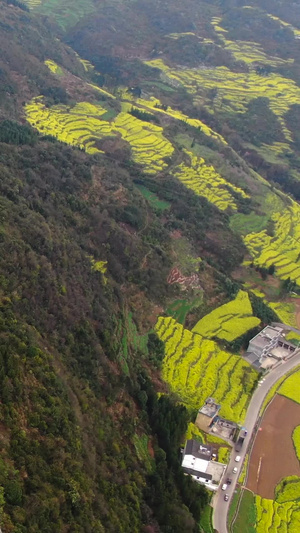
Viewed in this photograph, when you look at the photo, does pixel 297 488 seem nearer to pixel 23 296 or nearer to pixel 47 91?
pixel 23 296

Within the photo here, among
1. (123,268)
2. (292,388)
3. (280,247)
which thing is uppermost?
(280,247)

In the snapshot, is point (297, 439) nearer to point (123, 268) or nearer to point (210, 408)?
point (210, 408)

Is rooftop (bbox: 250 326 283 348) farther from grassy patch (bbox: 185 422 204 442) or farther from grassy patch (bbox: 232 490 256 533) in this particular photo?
grassy patch (bbox: 232 490 256 533)

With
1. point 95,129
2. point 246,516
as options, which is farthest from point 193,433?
point 95,129

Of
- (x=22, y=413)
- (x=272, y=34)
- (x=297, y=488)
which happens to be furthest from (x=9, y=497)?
(x=272, y=34)

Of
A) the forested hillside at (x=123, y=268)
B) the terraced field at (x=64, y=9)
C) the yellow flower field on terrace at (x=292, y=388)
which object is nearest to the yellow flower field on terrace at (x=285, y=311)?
the forested hillside at (x=123, y=268)

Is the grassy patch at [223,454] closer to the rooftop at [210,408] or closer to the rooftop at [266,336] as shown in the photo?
the rooftop at [210,408]

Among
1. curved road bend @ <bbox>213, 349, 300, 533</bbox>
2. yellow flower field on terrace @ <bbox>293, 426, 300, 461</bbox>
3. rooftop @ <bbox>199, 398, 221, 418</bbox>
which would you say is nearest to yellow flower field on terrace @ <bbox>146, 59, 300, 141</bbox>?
curved road bend @ <bbox>213, 349, 300, 533</bbox>
